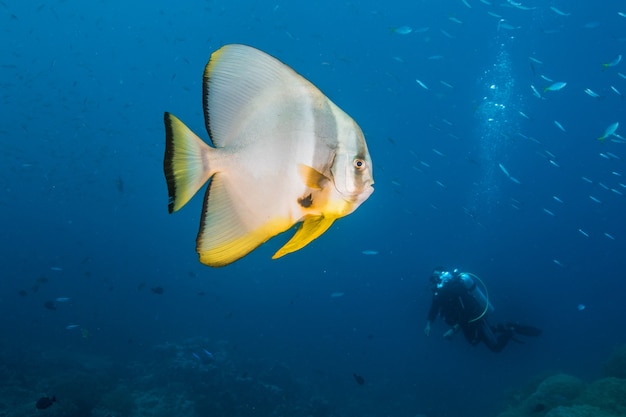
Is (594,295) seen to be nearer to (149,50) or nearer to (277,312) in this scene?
(277,312)

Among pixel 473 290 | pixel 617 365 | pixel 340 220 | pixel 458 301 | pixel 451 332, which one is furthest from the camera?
pixel 340 220

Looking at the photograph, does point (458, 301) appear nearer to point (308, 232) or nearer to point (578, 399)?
point (578, 399)

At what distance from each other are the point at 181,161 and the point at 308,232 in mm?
341

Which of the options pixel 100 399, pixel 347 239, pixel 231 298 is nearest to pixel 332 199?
pixel 100 399

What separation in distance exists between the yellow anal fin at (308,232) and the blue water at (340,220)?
11.9 meters

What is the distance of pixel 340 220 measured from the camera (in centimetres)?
3159

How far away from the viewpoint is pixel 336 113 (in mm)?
1025

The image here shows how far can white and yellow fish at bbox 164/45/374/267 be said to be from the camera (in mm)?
954

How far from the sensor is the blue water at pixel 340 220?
20.9 m

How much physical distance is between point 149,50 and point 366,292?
70841mm

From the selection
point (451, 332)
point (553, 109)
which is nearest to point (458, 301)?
point (451, 332)

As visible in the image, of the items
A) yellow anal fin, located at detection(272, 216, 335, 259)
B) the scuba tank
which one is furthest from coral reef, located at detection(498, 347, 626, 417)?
yellow anal fin, located at detection(272, 216, 335, 259)

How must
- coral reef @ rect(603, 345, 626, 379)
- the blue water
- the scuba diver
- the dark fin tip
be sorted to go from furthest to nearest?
1. the blue water
2. coral reef @ rect(603, 345, 626, 379)
3. the scuba diver
4. the dark fin tip

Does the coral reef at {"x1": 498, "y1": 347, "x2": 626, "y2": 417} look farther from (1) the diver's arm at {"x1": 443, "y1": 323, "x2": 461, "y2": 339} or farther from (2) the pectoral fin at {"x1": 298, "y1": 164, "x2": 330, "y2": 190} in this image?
(2) the pectoral fin at {"x1": 298, "y1": 164, "x2": 330, "y2": 190}
